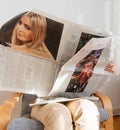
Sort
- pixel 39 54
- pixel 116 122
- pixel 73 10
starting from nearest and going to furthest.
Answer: pixel 39 54 < pixel 73 10 < pixel 116 122

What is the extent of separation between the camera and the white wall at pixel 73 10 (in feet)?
4.11

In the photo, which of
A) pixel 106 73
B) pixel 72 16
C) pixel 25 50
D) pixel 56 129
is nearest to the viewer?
pixel 56 129

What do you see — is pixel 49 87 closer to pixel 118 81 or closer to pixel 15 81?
pixel 15 81

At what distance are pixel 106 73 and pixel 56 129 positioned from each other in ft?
1.27

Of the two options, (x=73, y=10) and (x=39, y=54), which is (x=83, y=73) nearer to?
(x=39, y=54)

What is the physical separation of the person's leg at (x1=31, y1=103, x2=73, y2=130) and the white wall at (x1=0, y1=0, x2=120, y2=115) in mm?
509

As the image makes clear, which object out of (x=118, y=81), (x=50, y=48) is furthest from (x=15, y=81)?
(x=118, y=81)

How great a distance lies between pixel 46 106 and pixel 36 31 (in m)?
0.28

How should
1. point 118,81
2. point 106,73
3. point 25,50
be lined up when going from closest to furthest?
point 25,50, point 106,73, point 118,81

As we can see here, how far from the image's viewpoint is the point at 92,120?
2.67 feet

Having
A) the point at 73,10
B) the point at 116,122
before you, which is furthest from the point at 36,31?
the point at 116,122

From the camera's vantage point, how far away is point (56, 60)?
922 mm

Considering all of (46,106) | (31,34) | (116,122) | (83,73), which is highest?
(31,34)

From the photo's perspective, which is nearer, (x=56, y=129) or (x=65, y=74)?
(x=56, y=129)
